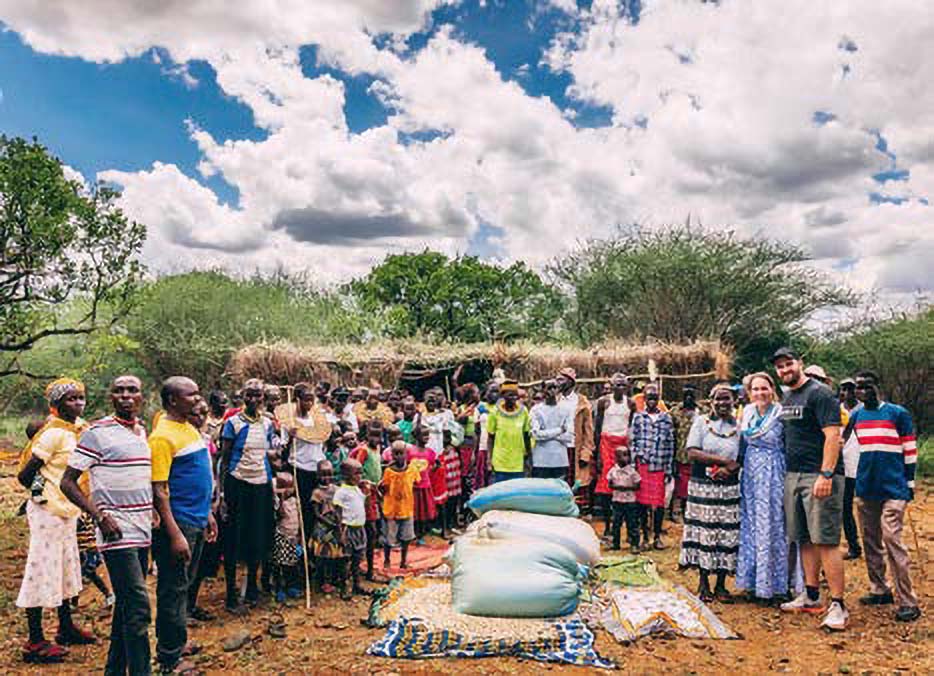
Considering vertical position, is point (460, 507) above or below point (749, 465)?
below

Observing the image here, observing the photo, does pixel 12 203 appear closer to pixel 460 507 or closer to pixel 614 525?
pixel 460 507

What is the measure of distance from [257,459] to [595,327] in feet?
69.0

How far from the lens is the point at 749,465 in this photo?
5801mm

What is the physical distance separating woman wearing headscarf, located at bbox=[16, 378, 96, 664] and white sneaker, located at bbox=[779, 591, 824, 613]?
5.28 meters

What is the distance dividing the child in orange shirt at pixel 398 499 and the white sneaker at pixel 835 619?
3.60 m

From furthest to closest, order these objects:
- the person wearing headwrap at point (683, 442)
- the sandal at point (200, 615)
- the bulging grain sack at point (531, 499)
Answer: the person wearing headwrap at point (683, 442) < the bulging grain sack at point (531, 499) < the sandal at point (200, 615)

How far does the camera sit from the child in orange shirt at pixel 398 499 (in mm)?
6742

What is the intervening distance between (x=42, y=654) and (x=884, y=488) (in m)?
6.21

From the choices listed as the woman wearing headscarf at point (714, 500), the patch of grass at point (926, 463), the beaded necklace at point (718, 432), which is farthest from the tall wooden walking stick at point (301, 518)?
the patch of grass at point (926, 463)

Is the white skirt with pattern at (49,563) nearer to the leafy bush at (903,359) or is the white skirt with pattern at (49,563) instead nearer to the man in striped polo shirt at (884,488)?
the man in striped polo shirt at (884,488)

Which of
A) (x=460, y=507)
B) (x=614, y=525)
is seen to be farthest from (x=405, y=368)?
(x=614, y=525)

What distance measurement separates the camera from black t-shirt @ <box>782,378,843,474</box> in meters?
5.32

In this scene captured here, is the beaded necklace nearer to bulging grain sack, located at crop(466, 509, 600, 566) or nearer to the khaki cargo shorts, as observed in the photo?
the khaki cargo shorts

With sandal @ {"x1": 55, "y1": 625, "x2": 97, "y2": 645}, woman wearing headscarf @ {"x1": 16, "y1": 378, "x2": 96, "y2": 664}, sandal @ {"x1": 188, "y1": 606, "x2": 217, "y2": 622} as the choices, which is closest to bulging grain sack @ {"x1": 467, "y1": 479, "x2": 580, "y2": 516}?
sandal @ {"x1": 188, "y1": 606, "x2": 217, "y2": 622}
